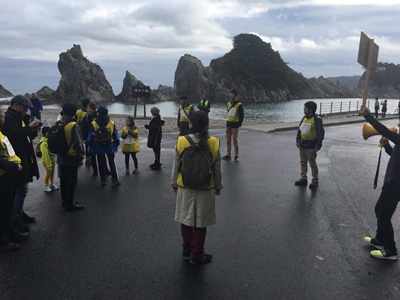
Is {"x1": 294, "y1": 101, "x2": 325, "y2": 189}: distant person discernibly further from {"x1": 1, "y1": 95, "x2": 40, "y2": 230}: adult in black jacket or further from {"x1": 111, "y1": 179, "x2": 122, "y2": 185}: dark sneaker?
{"x1": 1, "y1": 95, "x2": 40, "y2": 230}: adult in black jacket

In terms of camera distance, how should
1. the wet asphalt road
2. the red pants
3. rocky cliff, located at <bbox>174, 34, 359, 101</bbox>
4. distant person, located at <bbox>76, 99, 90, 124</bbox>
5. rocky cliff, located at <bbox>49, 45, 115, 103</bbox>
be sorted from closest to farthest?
the wet asphalt road, the red pants, distant person, located at <bbox>76, 99, 90, 124</bbox>, rocky cliff, located at <bbox>49, 45, 115, 103</bbox>, rocky cliff, located at <bbox>174, 34, 359, 101</bbox>

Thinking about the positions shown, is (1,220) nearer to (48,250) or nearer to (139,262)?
(48,250)

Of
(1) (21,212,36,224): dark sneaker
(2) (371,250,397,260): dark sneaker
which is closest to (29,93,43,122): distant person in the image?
(1) (21,212,36,224): dark sneaker

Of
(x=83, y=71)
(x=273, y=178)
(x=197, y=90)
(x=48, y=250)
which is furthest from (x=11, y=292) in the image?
(x=197, y=90)

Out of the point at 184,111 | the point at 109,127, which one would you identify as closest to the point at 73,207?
the point at 109,127

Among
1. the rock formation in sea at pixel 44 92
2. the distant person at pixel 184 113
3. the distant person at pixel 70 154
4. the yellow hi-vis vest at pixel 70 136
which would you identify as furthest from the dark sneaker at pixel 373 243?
the rock formation in sea at pixel 44 92

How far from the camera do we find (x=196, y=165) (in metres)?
3.58

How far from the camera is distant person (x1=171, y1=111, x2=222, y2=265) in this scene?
3584 mm

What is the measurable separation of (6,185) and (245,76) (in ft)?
426

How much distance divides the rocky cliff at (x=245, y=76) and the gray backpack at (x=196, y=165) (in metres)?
109

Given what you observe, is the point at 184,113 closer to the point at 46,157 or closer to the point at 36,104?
the point at 46,157

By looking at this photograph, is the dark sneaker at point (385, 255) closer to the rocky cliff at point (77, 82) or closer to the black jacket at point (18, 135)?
the black jacket at point (18, 135)

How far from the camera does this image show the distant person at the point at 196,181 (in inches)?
141

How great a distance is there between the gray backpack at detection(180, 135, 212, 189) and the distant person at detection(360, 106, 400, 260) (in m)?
1.98
